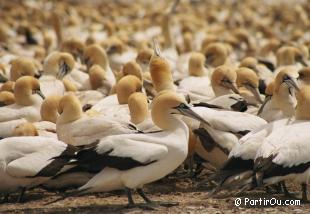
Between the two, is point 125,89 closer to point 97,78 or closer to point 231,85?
point 231,85

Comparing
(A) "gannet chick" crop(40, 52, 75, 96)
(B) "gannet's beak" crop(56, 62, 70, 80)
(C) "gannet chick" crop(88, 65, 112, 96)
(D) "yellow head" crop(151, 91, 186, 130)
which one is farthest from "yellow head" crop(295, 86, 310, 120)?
(B) "gannet's beak" crop(56, 62, 70, 80)

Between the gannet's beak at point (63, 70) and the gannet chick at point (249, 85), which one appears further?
the gannet's beak at point (63, 70)

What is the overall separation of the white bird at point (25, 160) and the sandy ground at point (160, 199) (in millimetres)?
214

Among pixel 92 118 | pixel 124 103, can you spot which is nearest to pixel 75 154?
pixel 92 118

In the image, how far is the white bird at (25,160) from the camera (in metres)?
8.46

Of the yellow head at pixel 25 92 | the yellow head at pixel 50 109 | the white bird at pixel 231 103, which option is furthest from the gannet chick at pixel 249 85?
the yellow head at pixel 25 92

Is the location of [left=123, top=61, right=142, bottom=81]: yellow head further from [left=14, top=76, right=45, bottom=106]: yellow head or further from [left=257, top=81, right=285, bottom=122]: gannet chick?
[left=257, top=81, right=285, bottom=122]: gannet chick

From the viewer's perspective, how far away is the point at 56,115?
1068cm

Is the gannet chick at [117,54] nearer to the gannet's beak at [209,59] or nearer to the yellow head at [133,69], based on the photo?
the gannet's beak at [209,59]

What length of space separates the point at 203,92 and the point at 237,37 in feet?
42.0

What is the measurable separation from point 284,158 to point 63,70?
24.6ft

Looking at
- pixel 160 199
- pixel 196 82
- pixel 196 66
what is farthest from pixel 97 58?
pixel 160 199

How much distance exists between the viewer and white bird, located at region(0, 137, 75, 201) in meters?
8.46

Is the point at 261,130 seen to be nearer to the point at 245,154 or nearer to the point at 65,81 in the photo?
the point at 245,154
